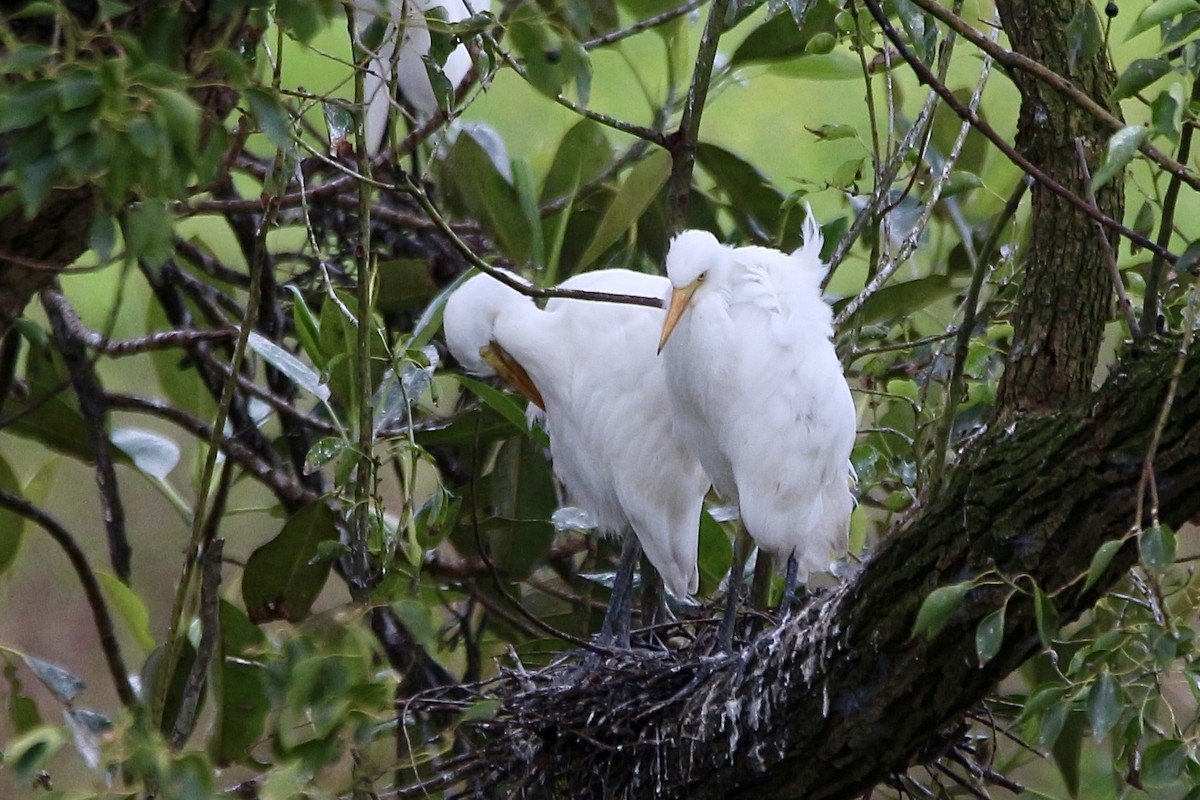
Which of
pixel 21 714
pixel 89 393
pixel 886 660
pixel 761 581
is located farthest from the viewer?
pixel 761 581

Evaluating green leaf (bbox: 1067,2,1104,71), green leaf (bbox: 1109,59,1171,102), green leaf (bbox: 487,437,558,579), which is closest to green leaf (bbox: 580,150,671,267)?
green leaf (bbox: 487,437,558,579)

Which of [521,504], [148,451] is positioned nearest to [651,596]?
[521,504]

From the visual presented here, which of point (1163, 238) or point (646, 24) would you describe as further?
point (646, 24)

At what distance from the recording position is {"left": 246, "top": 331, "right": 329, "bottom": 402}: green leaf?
56.7 inches

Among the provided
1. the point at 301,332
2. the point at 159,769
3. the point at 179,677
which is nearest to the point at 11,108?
the point at 159,769

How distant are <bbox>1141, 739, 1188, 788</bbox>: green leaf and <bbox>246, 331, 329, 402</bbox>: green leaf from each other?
0.91 meters

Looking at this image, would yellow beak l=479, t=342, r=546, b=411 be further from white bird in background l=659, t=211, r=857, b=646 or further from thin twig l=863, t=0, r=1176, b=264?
thin twig l=863, t=0, r=1176, b=264

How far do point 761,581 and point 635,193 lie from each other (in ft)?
1.70

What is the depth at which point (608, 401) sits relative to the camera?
1.76m

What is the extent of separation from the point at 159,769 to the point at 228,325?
1.21m

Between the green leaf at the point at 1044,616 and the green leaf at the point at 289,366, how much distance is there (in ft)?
2.84

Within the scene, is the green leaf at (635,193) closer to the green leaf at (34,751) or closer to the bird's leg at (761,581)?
the bird's leg at (761,581)

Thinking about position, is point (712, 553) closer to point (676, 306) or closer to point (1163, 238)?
point (676, 306)

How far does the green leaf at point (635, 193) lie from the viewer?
1.59 metres
